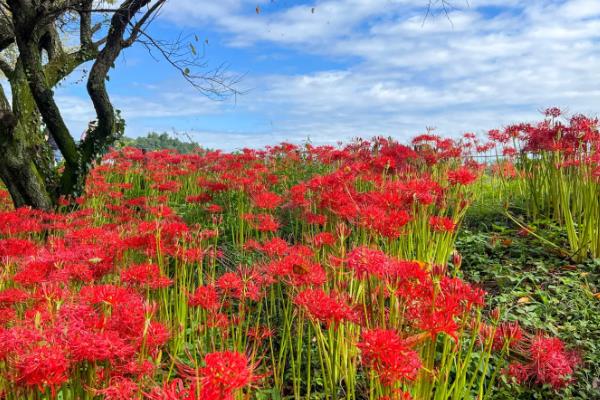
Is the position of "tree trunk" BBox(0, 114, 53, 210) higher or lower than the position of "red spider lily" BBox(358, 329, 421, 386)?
higher

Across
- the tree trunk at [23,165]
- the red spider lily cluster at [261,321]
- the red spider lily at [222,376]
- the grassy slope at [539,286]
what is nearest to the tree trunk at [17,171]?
the tree trunk at [23,165]

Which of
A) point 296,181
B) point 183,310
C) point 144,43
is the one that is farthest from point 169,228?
point 144,43

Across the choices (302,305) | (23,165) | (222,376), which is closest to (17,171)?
(23,165)

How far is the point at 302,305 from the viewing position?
1912 millimetres

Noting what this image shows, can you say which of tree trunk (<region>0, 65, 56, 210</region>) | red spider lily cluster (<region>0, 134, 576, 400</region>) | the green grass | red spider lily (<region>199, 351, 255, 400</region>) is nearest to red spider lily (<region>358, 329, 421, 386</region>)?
red spider lily cluster (<region>0, 134, 576, 400</region>)

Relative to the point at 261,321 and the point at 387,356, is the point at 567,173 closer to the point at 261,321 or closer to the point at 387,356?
the point at 261,321

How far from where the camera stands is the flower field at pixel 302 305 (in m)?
1.52

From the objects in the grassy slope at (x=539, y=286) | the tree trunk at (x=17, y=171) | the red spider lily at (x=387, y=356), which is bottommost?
the grassy slope at (x=539, y=286)

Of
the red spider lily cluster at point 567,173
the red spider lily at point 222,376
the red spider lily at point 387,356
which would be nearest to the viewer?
the red spider lily at point 222,376

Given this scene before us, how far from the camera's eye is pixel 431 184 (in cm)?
305

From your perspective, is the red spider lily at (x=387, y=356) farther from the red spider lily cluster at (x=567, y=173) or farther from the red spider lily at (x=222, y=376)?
the red spider lily cluster at (x=567, y=173)

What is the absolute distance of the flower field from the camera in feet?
5.00

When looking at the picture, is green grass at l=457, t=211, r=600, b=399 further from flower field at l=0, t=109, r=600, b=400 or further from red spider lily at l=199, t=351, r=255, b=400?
red spider lily at l=199, t=351, r=255, b=400

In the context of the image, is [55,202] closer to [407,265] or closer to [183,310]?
[183,310]
